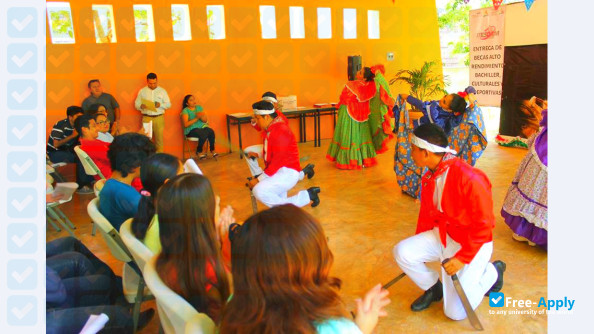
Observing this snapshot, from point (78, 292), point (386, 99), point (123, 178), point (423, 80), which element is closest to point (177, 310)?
point (78, 292)

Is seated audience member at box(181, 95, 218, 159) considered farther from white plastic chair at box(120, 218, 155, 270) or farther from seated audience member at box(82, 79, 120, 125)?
white plastic chair at box(120, 218, 155, 270)

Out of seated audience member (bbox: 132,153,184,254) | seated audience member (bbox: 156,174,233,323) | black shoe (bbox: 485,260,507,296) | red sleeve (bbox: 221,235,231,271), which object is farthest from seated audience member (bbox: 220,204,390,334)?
black shoe (bbox: 485,260,507,296)

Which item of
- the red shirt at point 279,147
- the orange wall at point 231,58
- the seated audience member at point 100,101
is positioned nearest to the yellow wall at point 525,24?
the orange wall at point 231,58

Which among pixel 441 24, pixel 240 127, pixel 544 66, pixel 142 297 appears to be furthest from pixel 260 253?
pixel 441 24

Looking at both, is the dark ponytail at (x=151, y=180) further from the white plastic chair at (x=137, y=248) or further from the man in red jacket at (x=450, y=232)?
the man in red jacket at (x=450, y=232)

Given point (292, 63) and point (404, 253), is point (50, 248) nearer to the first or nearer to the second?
point (404, 253)

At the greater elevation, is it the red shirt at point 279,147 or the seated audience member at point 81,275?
the red shirt at point 279,147

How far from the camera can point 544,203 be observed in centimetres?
299

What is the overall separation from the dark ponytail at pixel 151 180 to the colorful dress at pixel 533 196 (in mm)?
2482

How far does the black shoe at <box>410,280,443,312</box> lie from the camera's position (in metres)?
2.45

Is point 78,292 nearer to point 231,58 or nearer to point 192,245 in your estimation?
point 192,245

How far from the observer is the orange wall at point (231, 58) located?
581 centimetres

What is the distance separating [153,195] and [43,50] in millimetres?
1049

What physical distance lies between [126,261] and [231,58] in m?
5.04
